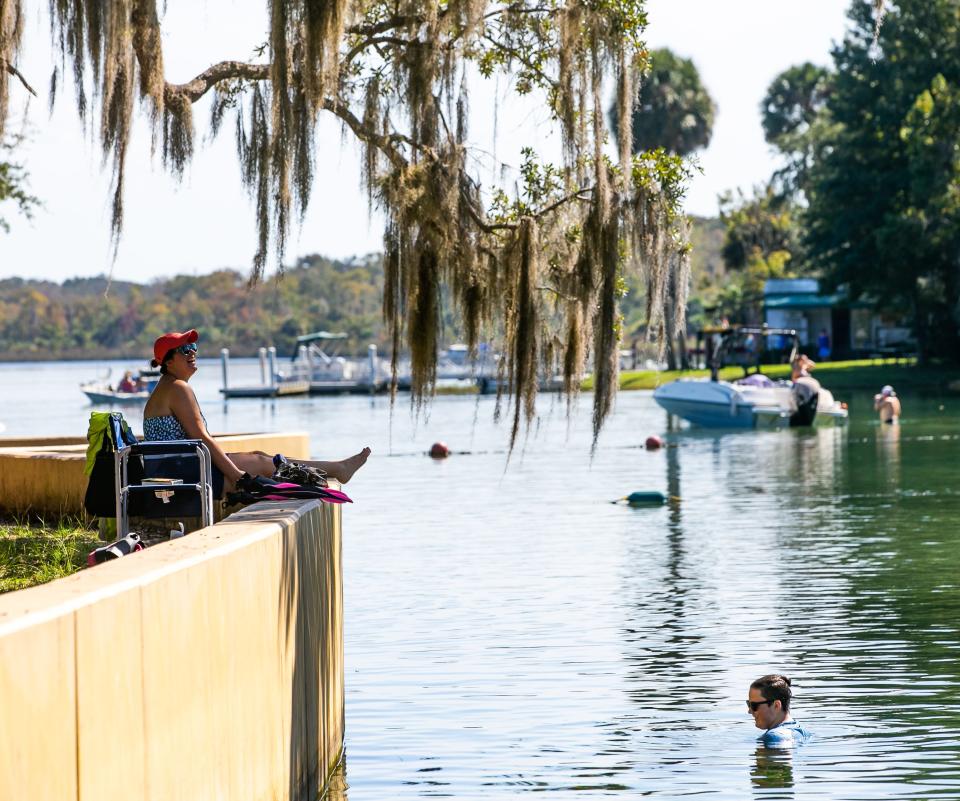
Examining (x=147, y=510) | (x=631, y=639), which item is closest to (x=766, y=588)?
(x=631, y=639)

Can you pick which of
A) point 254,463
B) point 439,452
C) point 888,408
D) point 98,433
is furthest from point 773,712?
point 888,408

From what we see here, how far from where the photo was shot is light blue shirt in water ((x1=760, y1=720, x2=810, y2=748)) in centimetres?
1007

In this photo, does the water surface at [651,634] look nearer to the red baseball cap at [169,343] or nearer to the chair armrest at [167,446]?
the chair armrest at [167,446]

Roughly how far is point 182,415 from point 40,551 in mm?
2420

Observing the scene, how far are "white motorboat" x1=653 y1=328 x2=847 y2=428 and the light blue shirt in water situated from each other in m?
38.2

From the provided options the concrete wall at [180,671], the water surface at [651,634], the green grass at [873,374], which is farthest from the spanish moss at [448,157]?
the green grass at [873,374]

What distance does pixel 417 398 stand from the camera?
1533 centimetres

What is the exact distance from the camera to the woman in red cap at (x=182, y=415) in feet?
33.3

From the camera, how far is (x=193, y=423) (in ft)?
33.3

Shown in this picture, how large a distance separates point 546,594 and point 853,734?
264 inches

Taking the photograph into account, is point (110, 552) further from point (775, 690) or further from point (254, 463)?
point (775, 690)

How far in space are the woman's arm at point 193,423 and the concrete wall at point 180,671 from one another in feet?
3.46

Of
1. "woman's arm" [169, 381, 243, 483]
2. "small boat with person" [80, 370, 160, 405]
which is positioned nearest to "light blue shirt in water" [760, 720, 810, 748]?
"woman's arm" [169, 381, 243, 483]

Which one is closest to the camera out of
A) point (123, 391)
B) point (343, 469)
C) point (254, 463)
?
point (254, 463)
